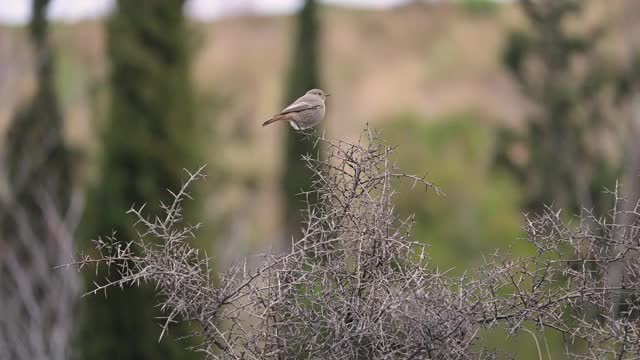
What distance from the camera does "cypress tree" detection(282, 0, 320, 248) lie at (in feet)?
50.7

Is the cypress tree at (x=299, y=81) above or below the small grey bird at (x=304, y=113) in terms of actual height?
below

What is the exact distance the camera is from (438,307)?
4035 millimetres

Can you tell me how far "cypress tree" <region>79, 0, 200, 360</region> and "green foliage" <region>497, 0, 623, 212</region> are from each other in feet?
19.5

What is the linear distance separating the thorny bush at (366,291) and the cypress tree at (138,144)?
6630 mm

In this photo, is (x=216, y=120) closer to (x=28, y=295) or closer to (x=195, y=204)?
(x=28, y=295)

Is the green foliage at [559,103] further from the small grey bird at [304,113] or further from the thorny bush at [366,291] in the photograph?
the thorny bush at [366,291]

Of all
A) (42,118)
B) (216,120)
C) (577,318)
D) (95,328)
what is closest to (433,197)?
→ (216,120)

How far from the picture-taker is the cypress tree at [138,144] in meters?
10.9

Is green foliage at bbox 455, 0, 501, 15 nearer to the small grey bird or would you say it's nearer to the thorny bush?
the small grey bird

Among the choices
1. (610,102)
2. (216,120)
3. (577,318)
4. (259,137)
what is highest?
(577,318)

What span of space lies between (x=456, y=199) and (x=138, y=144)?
31.7ft

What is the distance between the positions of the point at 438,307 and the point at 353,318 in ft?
1.06

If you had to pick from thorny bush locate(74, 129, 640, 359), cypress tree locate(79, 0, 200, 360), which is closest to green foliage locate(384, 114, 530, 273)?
cypress tree locate(79, 0, 200, 360)

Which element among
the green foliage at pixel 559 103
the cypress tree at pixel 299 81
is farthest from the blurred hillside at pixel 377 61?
the green foliage at pixel 559 103
